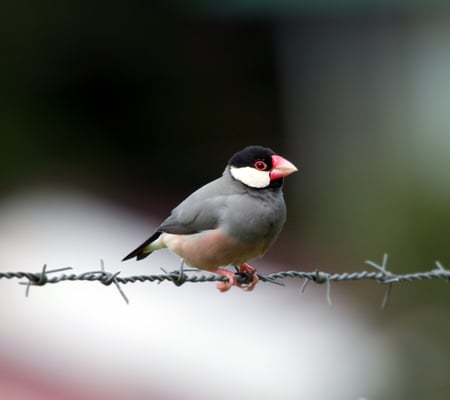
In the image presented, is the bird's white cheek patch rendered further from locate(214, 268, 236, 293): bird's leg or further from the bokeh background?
the bokeh background

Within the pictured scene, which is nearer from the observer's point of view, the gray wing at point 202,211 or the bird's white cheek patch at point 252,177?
the gray wing at point 202,211

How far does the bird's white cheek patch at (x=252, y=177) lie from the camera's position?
4375 millimetres

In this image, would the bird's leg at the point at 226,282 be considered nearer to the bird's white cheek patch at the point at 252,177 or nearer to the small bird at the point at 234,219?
the small bird at the point at 234,219

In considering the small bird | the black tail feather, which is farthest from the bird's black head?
the black tail feather

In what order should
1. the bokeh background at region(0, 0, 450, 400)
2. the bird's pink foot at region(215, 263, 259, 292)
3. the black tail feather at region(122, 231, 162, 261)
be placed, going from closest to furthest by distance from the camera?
the bird's pink foot at region(215, 263, 259, 292), the black tail feather at region(122, 231, 162, 261), the bokeh background at region(0, 0, 450, 400)

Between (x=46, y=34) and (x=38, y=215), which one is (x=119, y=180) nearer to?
(x=46, y=34)

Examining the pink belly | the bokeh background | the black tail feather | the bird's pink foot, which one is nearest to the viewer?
the pink belly

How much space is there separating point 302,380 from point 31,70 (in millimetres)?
6923

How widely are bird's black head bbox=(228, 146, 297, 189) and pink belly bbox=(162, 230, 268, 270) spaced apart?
271mm

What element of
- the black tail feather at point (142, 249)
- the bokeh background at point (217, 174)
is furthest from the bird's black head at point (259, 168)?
the bokeh background at point (217, 174)

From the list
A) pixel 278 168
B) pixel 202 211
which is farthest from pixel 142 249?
pixel 278 168

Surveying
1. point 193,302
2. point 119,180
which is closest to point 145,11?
point 119,180

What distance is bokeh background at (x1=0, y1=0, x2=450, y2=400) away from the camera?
764cm

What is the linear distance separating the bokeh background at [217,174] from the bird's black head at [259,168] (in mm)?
2896
